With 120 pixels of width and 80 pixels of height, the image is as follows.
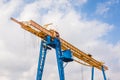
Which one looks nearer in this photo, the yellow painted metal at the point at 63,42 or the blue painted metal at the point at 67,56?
the yellow painted metal at the point at 63,42

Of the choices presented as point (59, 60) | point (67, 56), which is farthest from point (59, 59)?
point (67, 56)

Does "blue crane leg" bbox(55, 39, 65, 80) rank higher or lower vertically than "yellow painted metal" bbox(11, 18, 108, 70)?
lower

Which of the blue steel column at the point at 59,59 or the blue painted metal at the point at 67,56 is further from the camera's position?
the blue painted metal at the point at 67,56

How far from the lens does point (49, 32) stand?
4809 centimetres

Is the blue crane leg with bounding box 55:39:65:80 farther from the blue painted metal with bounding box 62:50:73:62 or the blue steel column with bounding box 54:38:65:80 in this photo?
the blue painted metal with bounding box 62:50:73:62

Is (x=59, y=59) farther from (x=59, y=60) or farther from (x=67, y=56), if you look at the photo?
(x=67, y=56)

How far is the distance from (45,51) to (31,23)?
22.3 ft

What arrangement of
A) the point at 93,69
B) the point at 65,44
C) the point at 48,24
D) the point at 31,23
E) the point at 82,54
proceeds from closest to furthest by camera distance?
the point at 31,23
the point at 48,24
the point at 65,44
the point at 82,54
the point at 93,69

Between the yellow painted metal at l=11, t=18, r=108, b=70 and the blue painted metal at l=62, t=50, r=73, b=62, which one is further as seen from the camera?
the blue painted metal at l=62, t=50, r=73, b=62

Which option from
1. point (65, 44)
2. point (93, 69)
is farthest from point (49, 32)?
point (93, 69)

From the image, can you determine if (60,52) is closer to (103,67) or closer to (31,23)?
(31,23)

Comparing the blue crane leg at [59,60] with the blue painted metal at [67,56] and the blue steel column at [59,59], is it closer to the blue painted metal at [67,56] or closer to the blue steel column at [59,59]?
the blue steel column at [59,59]

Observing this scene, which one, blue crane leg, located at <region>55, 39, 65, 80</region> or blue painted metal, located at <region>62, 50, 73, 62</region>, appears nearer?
blue crane leg, located at <region>55, 39, 65, 80</region>

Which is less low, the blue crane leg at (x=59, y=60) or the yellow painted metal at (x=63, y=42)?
the yellow painted metal at (x=63, y=42)
